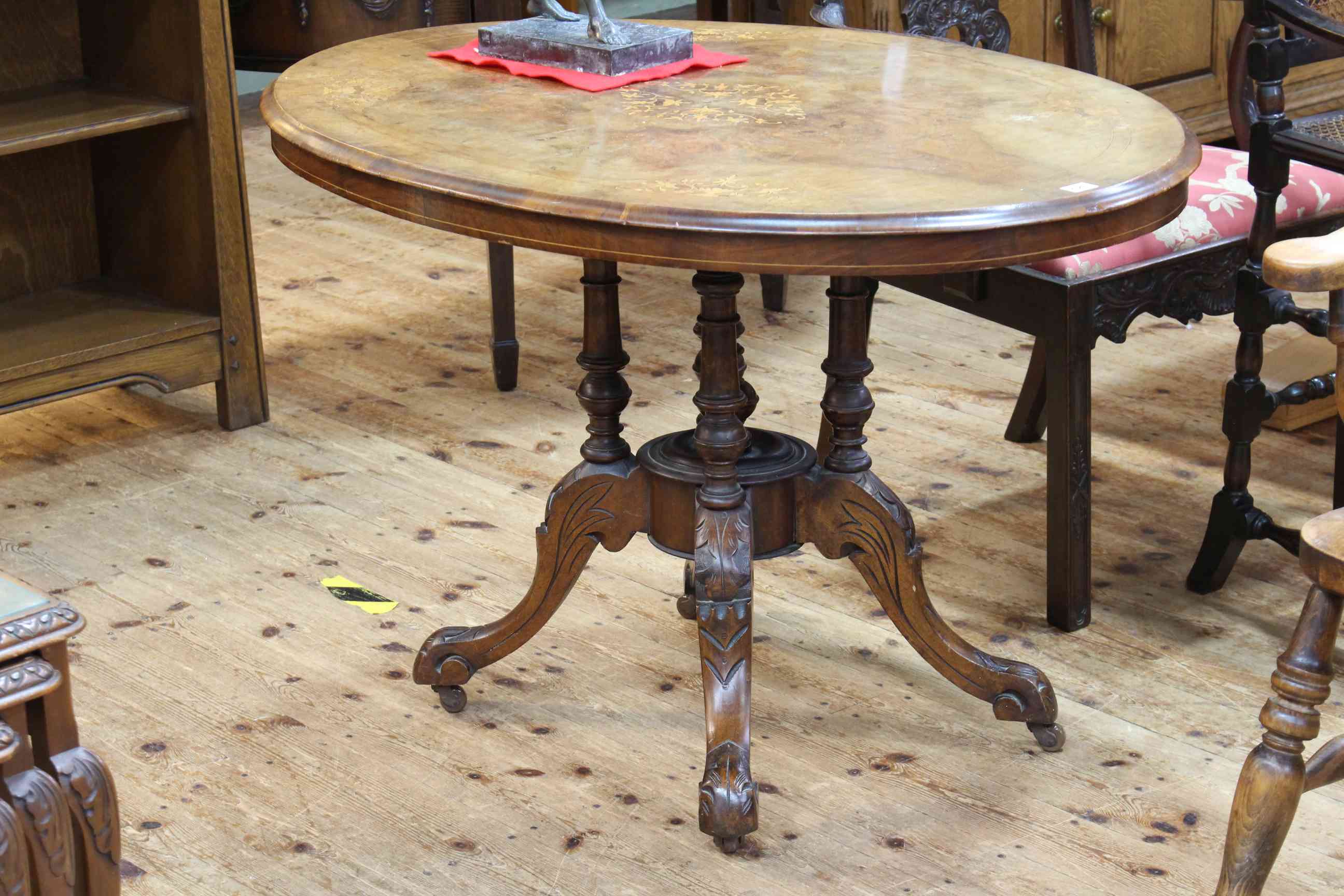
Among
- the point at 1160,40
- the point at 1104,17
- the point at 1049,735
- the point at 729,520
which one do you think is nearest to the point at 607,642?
the point at 729,520

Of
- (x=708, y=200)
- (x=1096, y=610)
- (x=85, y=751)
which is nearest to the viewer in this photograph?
(x=85, y=751)

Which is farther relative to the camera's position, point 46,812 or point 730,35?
point 730,35

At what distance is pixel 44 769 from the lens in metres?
1.20

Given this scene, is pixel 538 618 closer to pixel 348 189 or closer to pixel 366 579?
pixel 366 579

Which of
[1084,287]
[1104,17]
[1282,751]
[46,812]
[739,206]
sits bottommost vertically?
[1282,751]

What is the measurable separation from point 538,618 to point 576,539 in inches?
4.7

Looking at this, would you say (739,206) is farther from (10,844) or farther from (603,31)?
(10,844)

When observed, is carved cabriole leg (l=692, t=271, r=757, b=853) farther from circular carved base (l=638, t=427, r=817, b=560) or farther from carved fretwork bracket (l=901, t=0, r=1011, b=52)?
carved fretwork bracket (l=901, t=0, r=1011, b=52)

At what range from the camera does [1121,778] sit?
1838 millimetres

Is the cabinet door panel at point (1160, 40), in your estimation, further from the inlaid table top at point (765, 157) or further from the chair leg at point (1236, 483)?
the inlaid table top at point (765, 157)

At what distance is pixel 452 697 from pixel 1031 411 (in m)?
1.19

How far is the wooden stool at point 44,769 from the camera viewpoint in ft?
3.78

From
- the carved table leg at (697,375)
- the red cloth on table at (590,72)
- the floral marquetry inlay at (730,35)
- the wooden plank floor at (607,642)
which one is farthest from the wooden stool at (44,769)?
the floral marquetry inlay at (730,35)

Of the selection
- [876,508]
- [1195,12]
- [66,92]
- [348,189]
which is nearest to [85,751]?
[348,189]
